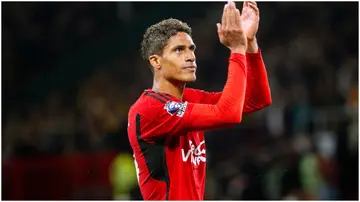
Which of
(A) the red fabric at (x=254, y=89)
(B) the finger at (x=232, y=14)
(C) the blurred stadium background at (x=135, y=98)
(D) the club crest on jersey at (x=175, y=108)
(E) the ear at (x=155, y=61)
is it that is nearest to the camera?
(B) the finger at (x=232, y=14)

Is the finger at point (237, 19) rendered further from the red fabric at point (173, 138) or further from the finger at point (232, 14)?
the red fabric at point (173, 138)

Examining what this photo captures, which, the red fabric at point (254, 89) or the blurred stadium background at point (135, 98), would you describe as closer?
the red fabric at point (254, 89)

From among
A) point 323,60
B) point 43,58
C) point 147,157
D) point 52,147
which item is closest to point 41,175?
point 52,147

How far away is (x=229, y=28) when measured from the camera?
494 cm

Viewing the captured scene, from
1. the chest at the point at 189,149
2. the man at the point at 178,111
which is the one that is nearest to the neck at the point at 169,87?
the man at the point at 178,111

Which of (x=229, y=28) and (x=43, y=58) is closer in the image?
(x=229, y=28)

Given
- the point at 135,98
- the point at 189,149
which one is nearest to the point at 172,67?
the point at 189,149

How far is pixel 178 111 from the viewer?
502cm

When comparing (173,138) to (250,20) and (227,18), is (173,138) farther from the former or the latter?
(250,20)

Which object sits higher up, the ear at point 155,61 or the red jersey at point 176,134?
the ear at point 155,61

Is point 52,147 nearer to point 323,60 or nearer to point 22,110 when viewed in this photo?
point 22,110

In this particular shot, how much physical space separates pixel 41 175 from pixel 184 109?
8237 millimetres

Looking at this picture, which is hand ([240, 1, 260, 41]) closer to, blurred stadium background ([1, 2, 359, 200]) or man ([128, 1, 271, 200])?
man ([128, 1, 271, 200])

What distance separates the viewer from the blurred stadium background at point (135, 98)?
488 inches
